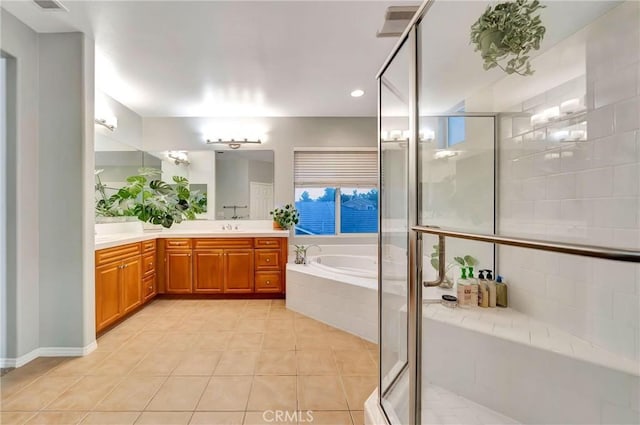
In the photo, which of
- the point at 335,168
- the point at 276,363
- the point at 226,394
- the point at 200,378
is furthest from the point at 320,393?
the point at 335,168

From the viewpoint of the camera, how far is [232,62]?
8.39ft

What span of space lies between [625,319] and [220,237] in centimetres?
351

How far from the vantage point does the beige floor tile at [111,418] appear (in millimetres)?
1490

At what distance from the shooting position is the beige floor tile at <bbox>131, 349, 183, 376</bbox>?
195 centimetres

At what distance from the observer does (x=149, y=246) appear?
335cm

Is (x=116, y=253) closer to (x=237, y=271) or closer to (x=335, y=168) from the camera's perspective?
(x=237, y=271)

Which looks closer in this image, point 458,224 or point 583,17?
point 583,17

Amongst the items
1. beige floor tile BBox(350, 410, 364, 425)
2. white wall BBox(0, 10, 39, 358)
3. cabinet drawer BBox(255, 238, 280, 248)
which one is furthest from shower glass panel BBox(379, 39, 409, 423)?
white wall BBox(0, 10, 39, 358)

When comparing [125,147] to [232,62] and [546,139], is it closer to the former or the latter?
[232,62]

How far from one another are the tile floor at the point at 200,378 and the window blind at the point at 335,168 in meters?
2.10

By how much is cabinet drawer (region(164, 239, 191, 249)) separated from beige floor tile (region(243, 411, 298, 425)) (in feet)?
8.13

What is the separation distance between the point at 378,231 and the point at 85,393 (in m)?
2.05

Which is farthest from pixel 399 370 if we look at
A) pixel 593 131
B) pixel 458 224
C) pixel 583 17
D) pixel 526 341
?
pixel 583 17

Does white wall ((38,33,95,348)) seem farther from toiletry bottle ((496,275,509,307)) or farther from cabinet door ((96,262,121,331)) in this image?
toiletry bottle ((496,275,509,307))
